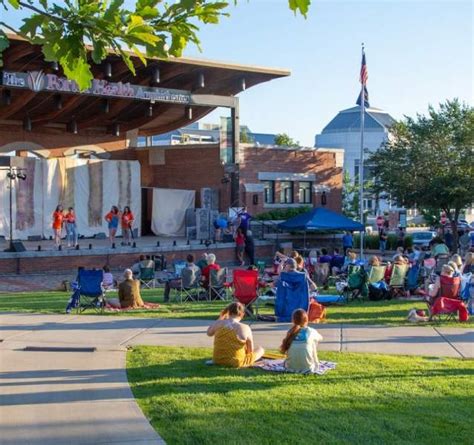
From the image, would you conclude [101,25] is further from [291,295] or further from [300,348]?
[291,295]

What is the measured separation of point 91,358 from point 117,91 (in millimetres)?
22979

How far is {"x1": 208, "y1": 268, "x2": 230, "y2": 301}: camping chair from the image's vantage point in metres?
16.9

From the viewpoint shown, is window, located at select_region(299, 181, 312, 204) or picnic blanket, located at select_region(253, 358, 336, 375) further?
window, located at select_region(299, 181, 312, 204)

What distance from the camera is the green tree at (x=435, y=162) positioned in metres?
34.1

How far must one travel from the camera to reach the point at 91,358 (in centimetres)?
994

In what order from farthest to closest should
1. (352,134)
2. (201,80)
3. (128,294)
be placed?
(352,134), (201,80), (128,294)

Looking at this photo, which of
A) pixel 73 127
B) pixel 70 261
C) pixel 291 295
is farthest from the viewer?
pixel 73 127

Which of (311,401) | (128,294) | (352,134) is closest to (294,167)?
(128,294)

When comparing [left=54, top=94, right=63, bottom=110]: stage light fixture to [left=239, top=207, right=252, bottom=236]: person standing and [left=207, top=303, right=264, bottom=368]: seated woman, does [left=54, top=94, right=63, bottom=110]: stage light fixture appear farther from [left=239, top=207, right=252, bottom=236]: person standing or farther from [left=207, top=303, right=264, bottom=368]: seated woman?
[left=207, top=303, right=264, bottom=368]: seated woman

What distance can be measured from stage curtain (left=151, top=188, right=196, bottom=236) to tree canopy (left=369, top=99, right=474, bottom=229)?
384 inches

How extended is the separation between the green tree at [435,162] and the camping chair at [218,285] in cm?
1909

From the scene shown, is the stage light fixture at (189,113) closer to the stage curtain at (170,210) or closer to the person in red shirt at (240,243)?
the stage curtain at (170,210)

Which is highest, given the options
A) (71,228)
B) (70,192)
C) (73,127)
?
(73,127)

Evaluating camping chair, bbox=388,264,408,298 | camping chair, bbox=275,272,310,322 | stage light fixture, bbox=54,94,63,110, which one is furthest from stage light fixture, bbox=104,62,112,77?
camping chair, bbox=275,272,310,322
